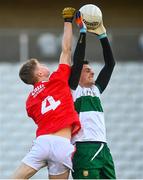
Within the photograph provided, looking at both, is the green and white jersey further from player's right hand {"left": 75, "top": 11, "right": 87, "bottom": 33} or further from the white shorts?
player's right hand {"left": 75, "top": 11, "right": 87, "bottom": 33}

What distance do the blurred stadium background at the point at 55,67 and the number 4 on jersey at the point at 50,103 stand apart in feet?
16.8

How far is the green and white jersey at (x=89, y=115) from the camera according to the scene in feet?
24.4

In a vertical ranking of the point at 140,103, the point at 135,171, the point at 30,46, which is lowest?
the point at 135,171

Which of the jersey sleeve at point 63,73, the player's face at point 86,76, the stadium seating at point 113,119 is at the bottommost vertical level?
the stadium seating at point 113,119

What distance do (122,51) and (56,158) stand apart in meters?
6.12

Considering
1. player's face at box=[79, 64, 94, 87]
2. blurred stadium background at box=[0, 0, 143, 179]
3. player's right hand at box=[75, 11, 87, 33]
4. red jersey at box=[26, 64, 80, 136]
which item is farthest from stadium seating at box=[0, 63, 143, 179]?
player's right hand at box=[75, 11, 87, 33]

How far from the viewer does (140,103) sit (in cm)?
1312

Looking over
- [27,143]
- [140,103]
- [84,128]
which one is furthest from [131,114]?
[84,128]

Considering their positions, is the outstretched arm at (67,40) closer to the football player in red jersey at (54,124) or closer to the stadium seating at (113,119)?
the football player in red jersey at (54,124)

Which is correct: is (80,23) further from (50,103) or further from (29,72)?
(50,103)

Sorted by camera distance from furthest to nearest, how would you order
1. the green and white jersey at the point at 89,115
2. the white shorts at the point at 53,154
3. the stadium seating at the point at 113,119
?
the stadium seating at the point at 113,119 → the green and white jersey at the point at 89,115 → the white shorts at the point at 53,154

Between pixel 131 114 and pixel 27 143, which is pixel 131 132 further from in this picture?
pixel 27 143

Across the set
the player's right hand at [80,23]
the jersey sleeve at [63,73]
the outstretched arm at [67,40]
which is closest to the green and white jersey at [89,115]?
the jersey sleeve at [63,73]

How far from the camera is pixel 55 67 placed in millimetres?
12914
